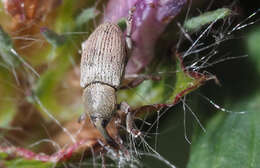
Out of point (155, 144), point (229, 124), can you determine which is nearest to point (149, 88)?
point (155, 144)

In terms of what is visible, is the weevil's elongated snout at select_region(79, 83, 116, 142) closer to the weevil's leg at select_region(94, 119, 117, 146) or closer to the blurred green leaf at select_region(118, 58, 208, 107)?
the weevil's leg at select_region(94, 119, 117, 146)

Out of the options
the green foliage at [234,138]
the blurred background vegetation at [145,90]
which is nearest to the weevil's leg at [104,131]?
the blurred background vegetation at [145,90]

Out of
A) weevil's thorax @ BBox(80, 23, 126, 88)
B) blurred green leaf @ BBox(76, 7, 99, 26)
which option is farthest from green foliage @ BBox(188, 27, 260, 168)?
blurred green leaf @ BBox(76, 7, 99, 26)

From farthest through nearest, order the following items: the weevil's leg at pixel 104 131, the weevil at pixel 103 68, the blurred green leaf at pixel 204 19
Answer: the weevil at pixel 103 68, the weevil's leg at pixel 104 131, the blurred green leaf at pixel 204 19

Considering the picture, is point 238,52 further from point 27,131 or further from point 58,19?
point 27,131

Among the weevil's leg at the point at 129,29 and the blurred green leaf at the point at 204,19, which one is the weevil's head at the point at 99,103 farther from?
the blurred green leaf at the point at 204,19

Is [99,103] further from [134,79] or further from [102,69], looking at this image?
[134,79]
